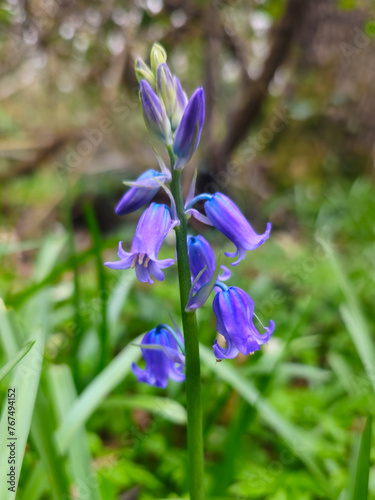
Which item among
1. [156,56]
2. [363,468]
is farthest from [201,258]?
[363,468]

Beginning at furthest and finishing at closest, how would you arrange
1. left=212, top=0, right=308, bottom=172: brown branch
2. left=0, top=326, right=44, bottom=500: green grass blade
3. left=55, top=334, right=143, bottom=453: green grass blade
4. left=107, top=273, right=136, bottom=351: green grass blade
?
left=212, top=0, right=308, bottom=172: brown branch → left=107, top=273, right=136, bottom=351: green grass blade → left=55, top=334, right=143, bottom=453: green grass blade → left=0, top=326, right=44, bottom=500: green grass blade

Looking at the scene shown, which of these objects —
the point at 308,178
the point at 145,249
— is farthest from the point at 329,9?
the point at 145,249

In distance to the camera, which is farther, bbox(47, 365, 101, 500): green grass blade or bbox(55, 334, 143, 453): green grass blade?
bbox(55, 334, 143, 453): green grass blade

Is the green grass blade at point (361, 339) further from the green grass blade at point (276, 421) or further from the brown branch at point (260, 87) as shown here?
the brown branch at point (260, 87)

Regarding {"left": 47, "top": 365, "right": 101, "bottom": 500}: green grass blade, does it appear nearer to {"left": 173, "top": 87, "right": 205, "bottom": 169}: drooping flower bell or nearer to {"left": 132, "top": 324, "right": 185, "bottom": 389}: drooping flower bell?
{"left": 132, "top": 324, "right": 185, "bottom": 389}: drooping flower bell

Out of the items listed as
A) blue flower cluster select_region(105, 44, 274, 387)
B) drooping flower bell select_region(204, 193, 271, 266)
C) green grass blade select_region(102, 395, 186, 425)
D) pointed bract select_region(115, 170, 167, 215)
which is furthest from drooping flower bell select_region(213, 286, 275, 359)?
green grass blade select_region(102, 395, 186, 425)

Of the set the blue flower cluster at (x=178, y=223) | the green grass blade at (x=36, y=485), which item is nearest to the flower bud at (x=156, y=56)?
the blue flower cluster at (x=178, y=223)

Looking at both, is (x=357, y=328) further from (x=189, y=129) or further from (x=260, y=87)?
(x=260, y=87)

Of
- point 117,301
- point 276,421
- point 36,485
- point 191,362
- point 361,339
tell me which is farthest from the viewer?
point 117,301
